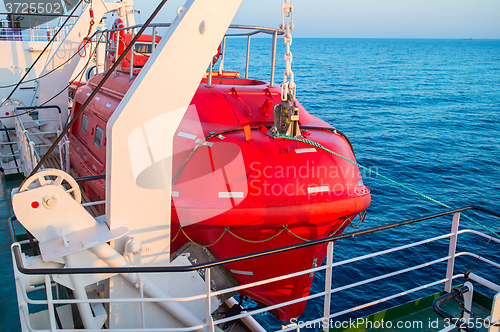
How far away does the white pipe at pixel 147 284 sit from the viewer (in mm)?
2768

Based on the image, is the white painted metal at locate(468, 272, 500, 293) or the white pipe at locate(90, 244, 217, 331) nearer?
the white painted metal at locate(468, 272, 500, 293)

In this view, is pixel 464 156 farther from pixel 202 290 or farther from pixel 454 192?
pixel 202 290

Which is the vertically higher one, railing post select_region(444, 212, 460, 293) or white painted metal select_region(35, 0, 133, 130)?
white painted metal select_region(35, 0, 133, 130)

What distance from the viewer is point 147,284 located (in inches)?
115

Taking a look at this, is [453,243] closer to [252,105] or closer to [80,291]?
[252,105]

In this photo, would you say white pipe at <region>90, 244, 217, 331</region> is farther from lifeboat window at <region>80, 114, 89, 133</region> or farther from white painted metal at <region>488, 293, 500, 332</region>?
lifeboat window at <region>80, 114, 89, 133</region>

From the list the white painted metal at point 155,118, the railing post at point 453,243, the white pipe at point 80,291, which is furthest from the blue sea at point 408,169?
the railing post at point 453,243

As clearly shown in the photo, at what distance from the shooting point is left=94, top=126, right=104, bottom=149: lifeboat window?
18.6 ft

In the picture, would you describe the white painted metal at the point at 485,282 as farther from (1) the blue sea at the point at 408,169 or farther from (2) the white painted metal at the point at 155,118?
(1) the blue sea at the point at 408,169

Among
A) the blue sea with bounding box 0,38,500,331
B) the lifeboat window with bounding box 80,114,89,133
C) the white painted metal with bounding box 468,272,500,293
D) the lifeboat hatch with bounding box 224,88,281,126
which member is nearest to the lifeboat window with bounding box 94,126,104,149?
the lifeboat window with bounding box 80,114,89,133

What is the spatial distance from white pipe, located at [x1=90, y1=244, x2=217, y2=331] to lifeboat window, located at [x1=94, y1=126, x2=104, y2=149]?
10.4 ft

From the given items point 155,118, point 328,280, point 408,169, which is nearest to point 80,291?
point 155,118

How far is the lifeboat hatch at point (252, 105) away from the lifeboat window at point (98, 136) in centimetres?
216

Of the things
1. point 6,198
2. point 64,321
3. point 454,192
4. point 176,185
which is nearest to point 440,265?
point 454,192
